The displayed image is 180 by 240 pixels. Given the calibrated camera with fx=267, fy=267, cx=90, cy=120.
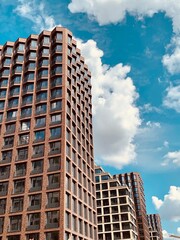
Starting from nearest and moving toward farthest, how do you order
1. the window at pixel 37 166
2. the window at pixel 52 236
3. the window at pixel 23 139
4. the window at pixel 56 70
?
the window at pixel 52 236, the window at pixel 37 166, the window at pixel 23 139, the window at pixel 56 70

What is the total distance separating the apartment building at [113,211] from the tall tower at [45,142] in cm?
3667

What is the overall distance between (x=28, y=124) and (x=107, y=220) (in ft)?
189

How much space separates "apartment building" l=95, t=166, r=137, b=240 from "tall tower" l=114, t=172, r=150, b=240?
3565cm

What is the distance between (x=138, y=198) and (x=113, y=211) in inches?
1840

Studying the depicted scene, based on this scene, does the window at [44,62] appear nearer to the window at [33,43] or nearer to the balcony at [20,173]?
the window at [33,43]

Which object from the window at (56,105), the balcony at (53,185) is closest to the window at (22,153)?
the balcony at (53,185)

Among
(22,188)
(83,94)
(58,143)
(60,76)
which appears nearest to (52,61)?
(60,76)

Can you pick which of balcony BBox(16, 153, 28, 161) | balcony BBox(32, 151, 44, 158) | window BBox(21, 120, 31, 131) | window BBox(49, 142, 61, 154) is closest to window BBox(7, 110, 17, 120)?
window BBox(21, 120, 31, 131)

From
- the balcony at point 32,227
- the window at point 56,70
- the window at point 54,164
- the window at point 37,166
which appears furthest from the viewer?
the window at point 56,70

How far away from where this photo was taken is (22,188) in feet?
175

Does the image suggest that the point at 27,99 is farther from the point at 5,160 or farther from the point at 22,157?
the point at 5,160

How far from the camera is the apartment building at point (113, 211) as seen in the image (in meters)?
97.8

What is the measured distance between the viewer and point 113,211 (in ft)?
334

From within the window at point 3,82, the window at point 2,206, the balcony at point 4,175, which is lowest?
the window at point 2,206
